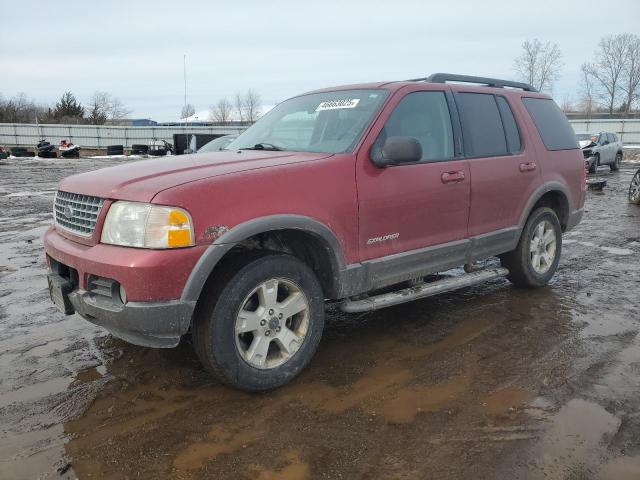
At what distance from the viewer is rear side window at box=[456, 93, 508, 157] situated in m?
4.58

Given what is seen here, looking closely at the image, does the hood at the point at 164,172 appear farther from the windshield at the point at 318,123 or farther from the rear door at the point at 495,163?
the rear door at the point at 495,163

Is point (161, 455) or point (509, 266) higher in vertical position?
point (509, 266)

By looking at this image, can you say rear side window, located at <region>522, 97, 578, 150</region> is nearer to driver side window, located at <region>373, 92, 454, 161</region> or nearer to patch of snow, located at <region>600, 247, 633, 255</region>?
driver side window, located at <region>373, 92, 454, 161</region>

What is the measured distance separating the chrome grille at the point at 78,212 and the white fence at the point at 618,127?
36.1m

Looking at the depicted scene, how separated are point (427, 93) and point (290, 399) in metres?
2.64

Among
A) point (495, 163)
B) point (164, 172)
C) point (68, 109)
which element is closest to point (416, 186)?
point (495, 163)

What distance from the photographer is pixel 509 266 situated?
5.44 metres

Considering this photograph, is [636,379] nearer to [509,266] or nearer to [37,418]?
[509,266]

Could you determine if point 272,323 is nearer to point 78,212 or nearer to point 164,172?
point 164,172

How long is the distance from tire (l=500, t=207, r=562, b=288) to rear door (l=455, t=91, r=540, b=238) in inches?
12.9

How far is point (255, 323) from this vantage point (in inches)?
129

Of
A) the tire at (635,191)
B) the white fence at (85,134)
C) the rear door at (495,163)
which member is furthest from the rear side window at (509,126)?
the white fence at (85,134)

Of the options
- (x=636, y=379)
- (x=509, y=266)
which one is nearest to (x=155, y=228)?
(x=636, y=379)

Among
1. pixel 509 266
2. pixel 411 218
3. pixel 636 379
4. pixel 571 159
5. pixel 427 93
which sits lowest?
pixel 636 379
